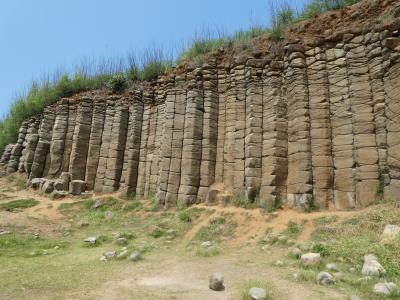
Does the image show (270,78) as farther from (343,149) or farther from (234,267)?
(234,267)

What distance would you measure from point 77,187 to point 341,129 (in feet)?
42.4

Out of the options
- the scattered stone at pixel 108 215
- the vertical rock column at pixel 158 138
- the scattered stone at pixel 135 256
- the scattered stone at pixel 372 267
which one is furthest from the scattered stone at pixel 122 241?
the scattered stone at pixel 372 267

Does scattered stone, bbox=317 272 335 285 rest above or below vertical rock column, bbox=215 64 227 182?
below

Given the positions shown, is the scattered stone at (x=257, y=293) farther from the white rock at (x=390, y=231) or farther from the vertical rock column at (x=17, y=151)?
the vertical rock column at (x=17, y=151)

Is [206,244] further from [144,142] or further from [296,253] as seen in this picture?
[144,142]

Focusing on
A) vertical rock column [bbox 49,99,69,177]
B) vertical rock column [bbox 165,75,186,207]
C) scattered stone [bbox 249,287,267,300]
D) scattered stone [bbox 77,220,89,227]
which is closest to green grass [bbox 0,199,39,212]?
vertical rock column [bbox 49,99,69,177]

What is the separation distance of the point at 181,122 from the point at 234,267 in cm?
903

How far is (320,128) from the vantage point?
12.2m

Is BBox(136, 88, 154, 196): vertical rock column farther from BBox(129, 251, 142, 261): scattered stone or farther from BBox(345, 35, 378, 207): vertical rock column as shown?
Result: BBox(345, 35, 378, 207): vertical rock column

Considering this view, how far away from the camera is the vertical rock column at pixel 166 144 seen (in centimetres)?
1530

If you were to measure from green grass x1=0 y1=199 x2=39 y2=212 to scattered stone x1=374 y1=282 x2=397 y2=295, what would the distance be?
1557 cm

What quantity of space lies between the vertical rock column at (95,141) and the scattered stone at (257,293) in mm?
14458

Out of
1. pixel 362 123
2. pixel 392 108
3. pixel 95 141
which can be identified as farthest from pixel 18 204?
pixel 392 108

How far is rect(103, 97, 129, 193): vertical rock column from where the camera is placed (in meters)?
18.3
